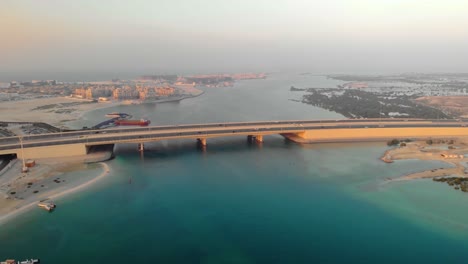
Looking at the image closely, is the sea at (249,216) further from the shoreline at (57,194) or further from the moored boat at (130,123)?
the moored boat at (130,123)

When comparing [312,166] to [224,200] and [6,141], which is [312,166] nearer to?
[224,200]

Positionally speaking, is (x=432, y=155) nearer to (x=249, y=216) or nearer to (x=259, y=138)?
(x=259, y=138)

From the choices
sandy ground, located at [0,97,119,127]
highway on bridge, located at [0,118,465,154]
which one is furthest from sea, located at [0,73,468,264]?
sandy ground, located at [0,97,119,127]

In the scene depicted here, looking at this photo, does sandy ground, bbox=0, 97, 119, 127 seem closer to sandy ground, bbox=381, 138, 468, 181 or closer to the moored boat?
the moored boat

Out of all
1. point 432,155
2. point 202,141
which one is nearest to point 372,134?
point 432,155

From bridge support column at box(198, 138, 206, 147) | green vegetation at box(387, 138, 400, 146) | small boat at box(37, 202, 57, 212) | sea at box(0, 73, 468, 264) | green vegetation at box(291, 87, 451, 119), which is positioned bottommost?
sea at box(0, 73, 468, 264)
